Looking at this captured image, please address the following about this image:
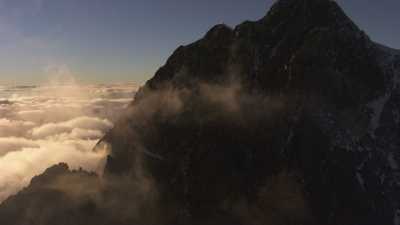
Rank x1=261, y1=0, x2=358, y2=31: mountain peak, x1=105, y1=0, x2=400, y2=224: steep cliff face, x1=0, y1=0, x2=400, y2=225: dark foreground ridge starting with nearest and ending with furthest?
x1=105, y1=0, x2=400, y2=224: steep cliff face
x1=0, y1=0, x2=400, y2=225: dark foreground ridge
x1=261, y1=0, x2=358, y2=31: mountain peak

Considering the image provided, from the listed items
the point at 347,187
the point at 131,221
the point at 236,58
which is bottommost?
the point at 131,221

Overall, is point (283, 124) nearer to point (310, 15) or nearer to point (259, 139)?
point (259, 139)

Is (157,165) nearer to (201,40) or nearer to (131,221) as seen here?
(131,221)

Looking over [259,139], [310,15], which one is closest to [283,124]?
[259,139]

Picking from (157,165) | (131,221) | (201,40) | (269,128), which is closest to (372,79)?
(269,128)

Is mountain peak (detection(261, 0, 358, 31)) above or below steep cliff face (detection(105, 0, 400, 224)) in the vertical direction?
above

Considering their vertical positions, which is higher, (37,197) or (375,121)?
(375,121)

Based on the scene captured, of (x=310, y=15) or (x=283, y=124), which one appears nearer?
(x=283, y=124)

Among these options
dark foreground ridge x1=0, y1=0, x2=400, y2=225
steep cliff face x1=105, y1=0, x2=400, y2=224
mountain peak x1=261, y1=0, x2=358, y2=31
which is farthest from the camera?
mountain peak x1=261, y1=0, x2=358, y2=31
